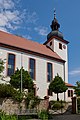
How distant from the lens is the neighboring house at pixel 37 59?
34312 millimetres

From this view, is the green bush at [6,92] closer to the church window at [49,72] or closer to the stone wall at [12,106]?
the stone wall at [12,106]

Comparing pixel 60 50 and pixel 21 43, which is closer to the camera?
pixel 21 43

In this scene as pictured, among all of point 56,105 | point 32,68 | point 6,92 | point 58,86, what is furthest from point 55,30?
point 6,92

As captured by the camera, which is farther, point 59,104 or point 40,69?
point 40,69

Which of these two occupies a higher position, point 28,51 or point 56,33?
point 56,33

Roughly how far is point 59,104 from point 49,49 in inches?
684

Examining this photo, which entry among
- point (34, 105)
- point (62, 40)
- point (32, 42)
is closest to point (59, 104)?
point (34, 105)

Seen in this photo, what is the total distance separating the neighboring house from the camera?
113 feet

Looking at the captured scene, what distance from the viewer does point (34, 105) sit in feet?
85.8

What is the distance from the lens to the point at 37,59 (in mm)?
38719

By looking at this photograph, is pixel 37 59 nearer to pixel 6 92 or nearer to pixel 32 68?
pixel 32 68

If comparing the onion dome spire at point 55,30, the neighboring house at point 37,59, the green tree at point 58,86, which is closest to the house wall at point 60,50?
the neighboring house at point 37,59

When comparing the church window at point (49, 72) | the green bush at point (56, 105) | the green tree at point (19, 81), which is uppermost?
the church window at point (49, 72)

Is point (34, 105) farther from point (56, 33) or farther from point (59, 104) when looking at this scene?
point (56, 33)
